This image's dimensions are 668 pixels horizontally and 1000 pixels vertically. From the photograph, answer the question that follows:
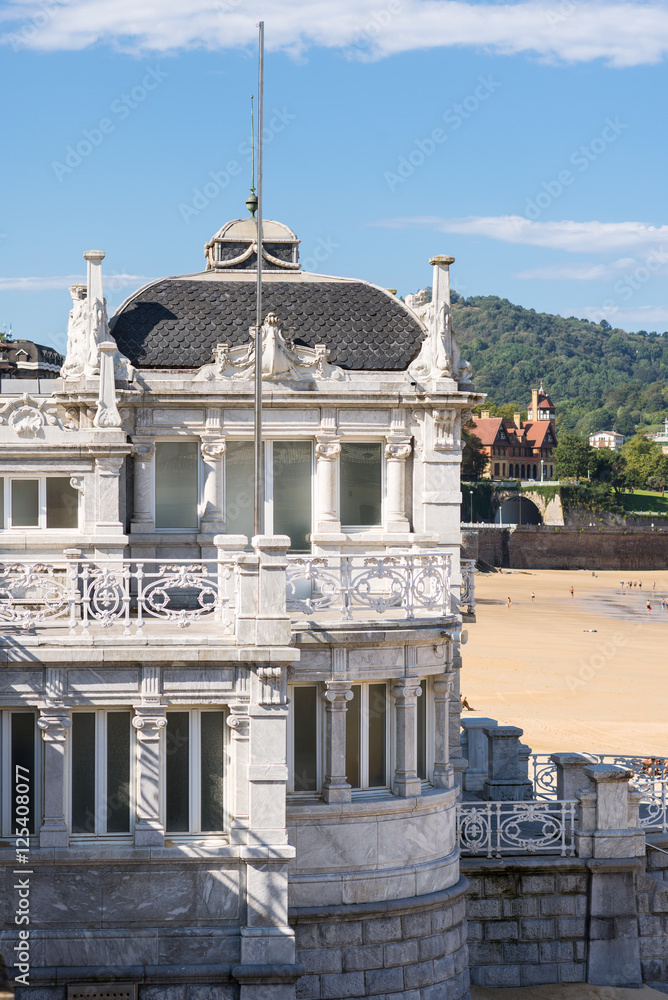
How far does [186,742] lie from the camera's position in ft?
54.3

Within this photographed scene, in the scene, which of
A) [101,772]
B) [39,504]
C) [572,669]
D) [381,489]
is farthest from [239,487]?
[572,669]

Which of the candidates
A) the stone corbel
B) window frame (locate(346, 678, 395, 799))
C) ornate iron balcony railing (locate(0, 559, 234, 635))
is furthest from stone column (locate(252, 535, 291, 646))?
window frame (locate(346, 678, 395, 799))

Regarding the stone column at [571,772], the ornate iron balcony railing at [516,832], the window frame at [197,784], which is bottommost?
the ornate iron balcony railing at [516,832]

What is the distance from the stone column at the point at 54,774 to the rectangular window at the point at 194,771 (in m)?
1.33

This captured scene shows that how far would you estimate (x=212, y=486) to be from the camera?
2172cm

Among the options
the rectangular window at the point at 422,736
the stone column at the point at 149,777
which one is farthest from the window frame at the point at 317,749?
the stone column at the point at 149,777

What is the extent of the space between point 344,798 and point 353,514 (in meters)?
6.08

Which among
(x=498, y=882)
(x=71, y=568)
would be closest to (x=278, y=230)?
(x=71, y=568)

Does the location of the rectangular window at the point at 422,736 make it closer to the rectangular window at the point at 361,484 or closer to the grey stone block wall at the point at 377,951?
the grey stone block wall at the point at 377,951

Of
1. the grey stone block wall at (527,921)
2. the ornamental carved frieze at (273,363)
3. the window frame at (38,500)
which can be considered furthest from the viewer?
the ornamental carved frieze at (273,363)

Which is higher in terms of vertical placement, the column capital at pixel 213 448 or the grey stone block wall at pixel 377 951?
the column capital at pixel 213 448

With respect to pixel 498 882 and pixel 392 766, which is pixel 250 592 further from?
pixel 498 882

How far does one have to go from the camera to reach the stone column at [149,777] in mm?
16203

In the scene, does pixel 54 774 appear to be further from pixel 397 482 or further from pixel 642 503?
pixel 642 503
